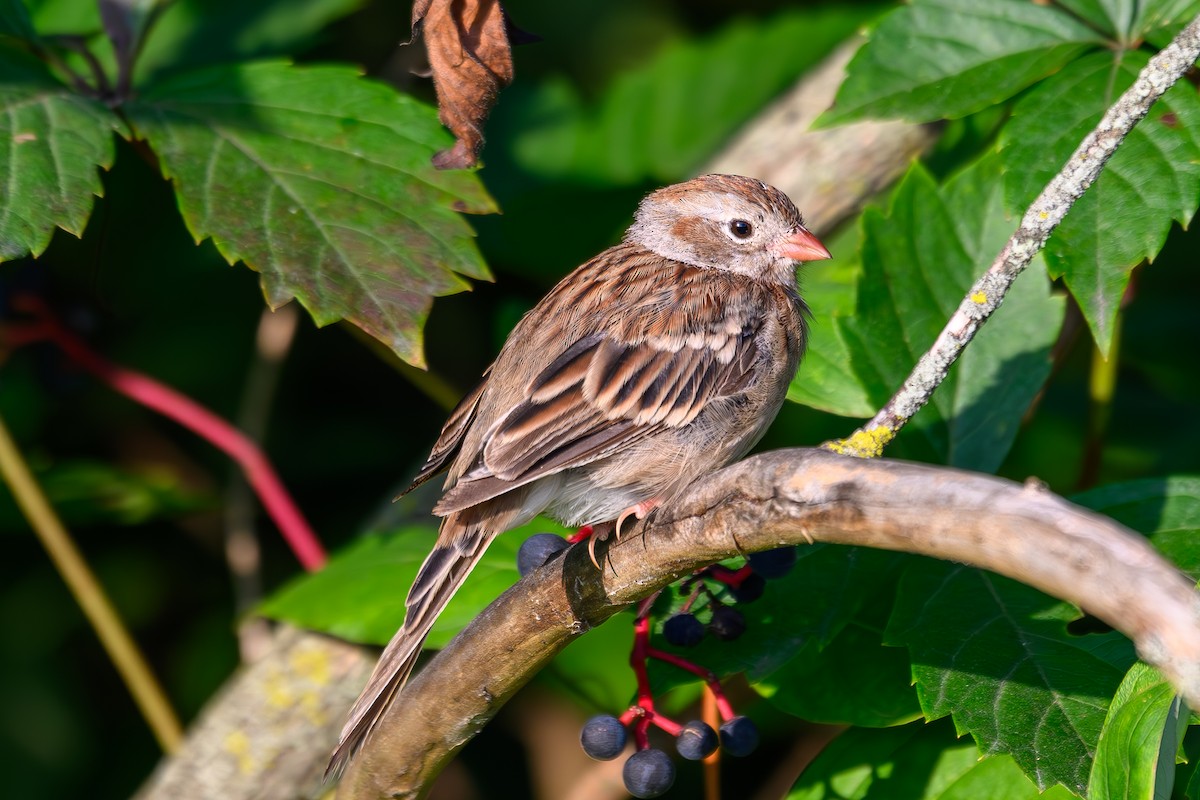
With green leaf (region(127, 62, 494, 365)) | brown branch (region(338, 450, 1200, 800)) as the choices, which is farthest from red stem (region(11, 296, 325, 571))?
brown branch (region(338, 450, 1200, 800))

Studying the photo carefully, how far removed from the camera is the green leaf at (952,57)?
118 inches

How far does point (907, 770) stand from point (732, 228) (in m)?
1.73

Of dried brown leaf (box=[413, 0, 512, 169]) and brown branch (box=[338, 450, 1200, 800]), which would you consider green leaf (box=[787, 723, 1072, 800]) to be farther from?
dried brown leaf (box=[413, 0, 512, 169])

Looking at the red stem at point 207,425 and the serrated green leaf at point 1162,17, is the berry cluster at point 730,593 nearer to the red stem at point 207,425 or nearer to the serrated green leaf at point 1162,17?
the serrated green leaf at point 1162,17

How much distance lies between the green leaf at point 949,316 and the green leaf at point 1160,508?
25 centimetres

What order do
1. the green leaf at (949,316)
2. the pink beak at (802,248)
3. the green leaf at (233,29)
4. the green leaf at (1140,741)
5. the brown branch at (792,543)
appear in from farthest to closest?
the green leaf at (233,29), the pink beak at (802,248), the green leaf at (949,316), the green leaf at (1140,741), the brown branch at (792,543)

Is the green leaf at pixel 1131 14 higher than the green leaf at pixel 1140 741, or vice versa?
the green leaf at pixel 1131 14

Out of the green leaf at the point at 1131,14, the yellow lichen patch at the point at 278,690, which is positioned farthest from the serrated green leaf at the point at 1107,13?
the yellow lichen patch at the point at 278,690

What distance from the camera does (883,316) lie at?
3084mm

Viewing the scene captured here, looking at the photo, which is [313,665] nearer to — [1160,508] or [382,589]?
[382,589]

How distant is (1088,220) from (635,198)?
201 cm

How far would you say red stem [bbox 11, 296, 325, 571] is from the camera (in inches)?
152

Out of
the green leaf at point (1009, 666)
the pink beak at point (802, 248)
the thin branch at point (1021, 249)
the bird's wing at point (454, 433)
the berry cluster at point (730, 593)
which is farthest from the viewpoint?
the pink beak at point (802, 248)

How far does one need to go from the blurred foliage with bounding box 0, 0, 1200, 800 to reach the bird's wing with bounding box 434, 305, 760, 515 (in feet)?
0.83
